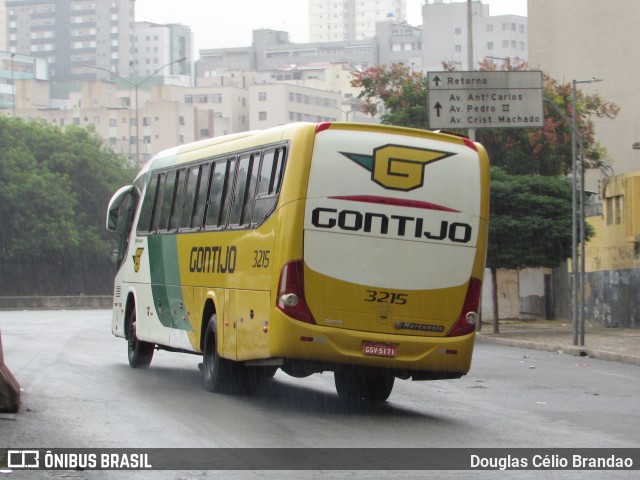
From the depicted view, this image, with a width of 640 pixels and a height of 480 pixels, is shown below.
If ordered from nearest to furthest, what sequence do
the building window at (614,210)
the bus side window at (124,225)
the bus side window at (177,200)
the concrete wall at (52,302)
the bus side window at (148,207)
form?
the bus side window at (177,200) → the bus side window at (148,207) → the bus side window at (124,225) → the building window at (614,210) → the concrete wall at (52,302)

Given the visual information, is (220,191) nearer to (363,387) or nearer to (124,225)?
(363,387)

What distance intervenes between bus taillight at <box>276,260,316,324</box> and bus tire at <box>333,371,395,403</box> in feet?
6.29

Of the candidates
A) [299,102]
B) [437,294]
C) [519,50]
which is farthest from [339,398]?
[519,50]

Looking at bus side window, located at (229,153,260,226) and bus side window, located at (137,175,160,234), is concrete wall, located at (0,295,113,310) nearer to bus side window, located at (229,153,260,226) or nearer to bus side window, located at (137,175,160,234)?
bus side window, located at (137,175,160,234)

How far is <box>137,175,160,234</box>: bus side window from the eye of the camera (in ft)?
63.2

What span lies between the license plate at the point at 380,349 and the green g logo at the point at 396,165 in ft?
5.68

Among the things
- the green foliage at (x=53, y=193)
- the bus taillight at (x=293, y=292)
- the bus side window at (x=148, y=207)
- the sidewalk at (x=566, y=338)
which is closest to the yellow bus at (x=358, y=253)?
the bus taillight at (x=293, y=292)

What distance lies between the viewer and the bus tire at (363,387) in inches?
602

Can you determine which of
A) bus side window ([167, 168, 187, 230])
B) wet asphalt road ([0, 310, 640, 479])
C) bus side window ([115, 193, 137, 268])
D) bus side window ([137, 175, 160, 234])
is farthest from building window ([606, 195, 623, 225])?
bus side window ([167, 168, 187, 230])

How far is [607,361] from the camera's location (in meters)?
26.5

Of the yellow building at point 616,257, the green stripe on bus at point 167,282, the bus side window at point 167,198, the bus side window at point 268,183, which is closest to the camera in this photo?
the bus side window at point 268,183

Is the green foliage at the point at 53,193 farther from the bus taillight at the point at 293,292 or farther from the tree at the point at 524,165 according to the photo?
the bus taillight at the point at 293,292

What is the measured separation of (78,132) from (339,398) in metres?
66.0

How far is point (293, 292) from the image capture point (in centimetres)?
1340
